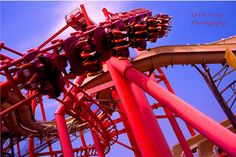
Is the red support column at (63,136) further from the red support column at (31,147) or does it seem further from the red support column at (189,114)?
the red support column at (31,147)

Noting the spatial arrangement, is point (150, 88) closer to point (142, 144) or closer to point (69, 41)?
point (142, 144)

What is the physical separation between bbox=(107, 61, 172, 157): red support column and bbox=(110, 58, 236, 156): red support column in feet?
1.17

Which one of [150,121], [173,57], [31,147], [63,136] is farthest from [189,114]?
[31,147]

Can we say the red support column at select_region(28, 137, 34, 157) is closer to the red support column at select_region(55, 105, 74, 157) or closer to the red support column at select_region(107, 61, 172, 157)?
the red support column at select_region(55, 105, 74, 157)

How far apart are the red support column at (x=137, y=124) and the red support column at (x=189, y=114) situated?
36cm

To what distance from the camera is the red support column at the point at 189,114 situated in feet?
15.3

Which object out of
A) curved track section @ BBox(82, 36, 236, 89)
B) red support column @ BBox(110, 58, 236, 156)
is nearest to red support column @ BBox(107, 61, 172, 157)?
red support column @ BBox(110, 58, 236, 156)

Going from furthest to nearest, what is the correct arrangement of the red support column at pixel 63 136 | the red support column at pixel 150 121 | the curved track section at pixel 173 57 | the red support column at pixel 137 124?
the curved track section at pixel 173 57 < the red support column at pixel 63 136 < the red support column at pixel 137 124 < the red support column at pixel 150 121

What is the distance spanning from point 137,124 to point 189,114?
165cm

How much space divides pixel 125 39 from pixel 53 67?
1991 mm

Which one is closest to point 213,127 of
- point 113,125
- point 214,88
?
point 214,88

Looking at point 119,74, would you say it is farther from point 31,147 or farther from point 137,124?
point 31,147

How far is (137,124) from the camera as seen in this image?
6.65 m

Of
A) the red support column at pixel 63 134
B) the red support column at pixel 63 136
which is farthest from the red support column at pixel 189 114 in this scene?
the red support column at pixel 63 136
